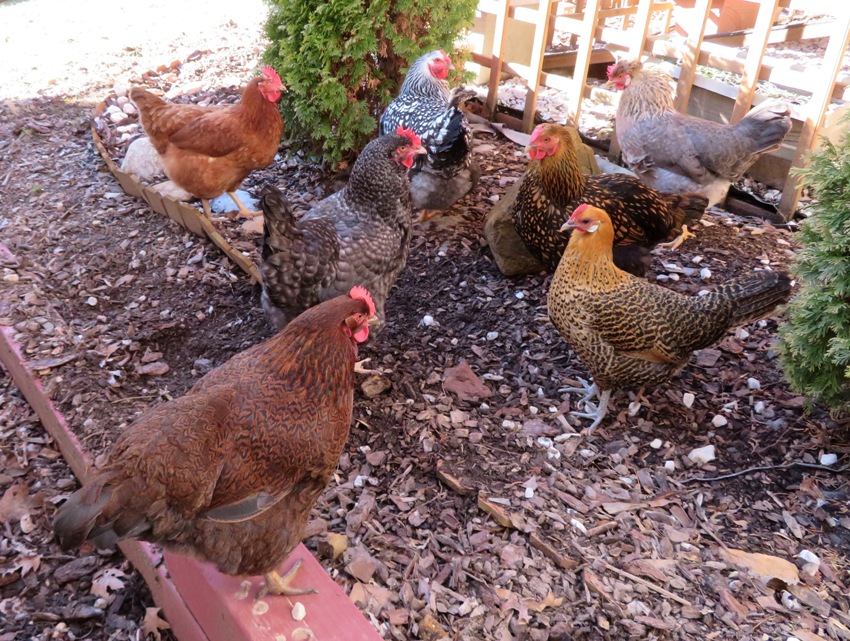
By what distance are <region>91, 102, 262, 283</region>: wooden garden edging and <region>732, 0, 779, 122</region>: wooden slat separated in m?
3.96

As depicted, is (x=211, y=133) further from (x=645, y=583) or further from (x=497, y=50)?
(x=645, y=583)

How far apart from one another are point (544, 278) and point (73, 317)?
3.08m

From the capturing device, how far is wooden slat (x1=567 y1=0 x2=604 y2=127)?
214 inches

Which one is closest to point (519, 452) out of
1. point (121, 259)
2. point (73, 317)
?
point (73, 317)

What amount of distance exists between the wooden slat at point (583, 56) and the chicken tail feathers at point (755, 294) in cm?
300

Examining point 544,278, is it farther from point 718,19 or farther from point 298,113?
point 718,19

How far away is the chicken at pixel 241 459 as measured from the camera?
1.76 m

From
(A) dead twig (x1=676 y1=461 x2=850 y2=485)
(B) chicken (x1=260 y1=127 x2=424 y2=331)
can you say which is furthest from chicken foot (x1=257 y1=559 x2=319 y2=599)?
(A) dead twig (x1=676 y1=461 x2=850 y2=485)

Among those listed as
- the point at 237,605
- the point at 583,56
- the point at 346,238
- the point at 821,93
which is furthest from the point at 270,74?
the point at 821,93

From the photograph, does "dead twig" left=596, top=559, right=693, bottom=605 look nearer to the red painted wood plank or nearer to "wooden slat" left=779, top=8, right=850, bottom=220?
the red painted wood plank

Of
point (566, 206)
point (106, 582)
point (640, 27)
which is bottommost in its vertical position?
point (106, 582)

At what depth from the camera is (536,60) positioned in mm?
5906

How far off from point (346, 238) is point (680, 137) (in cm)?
291

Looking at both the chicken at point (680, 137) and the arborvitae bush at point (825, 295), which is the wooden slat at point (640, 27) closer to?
the chicken at point (680, 137)
